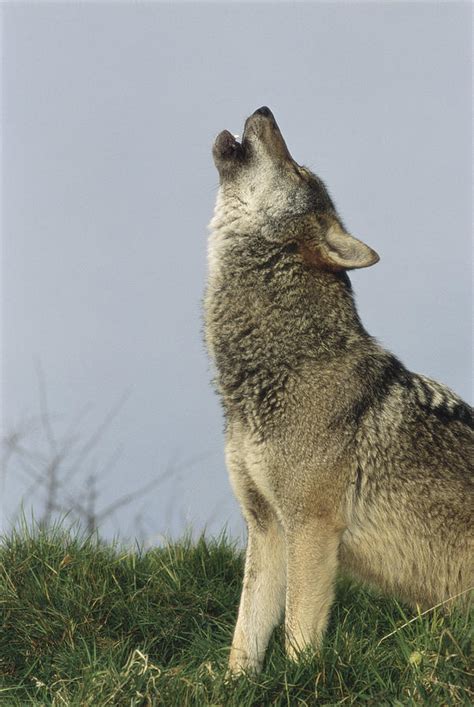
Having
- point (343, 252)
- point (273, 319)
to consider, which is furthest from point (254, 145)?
point (273, 319)

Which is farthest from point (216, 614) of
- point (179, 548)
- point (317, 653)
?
point (317, 653)

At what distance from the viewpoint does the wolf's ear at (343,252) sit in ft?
16.3

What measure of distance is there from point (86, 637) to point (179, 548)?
104cm

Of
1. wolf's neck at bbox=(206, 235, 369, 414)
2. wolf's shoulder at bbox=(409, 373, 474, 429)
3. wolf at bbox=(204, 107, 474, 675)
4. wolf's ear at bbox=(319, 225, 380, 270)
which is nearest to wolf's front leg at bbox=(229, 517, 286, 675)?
wolf at bbox=(204, 107, 474, 675)

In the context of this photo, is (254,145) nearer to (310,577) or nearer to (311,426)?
(311,426)

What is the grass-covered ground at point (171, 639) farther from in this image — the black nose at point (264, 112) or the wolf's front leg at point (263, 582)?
the black nose at point (264, 112)

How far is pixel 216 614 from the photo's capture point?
234 inches

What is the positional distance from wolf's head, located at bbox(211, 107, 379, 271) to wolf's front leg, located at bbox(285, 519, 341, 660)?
155 cm

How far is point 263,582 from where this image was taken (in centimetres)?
518

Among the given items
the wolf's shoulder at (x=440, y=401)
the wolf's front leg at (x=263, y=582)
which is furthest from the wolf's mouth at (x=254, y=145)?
the wolf's front leg at (x=263, y=582)

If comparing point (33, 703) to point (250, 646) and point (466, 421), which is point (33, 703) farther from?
point (466, 421)

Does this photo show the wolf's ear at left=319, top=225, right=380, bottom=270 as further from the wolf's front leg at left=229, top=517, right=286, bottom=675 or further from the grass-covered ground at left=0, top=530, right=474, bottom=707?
the grass-covered ground at left=0, top=530, right=474, bottom=707

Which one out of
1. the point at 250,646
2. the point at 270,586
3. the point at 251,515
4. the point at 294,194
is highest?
the point at 294,194

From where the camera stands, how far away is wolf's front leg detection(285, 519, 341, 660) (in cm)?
468
